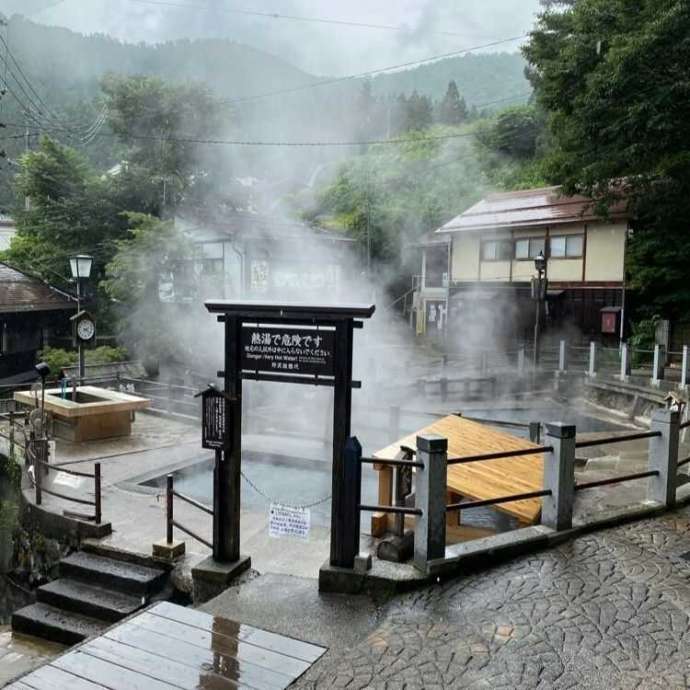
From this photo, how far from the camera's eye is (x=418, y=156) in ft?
162

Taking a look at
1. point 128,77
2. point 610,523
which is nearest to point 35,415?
point 610,523

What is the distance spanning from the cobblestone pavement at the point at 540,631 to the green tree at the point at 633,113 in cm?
1228

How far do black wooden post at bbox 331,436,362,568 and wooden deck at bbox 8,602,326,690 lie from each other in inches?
35.0

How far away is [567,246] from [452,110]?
154 ft

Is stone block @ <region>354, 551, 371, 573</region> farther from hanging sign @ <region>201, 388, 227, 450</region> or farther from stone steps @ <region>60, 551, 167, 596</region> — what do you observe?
stone steps @ <region>60, 551, 167, 596</region>

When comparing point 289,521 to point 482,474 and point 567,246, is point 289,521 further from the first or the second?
point 567,246

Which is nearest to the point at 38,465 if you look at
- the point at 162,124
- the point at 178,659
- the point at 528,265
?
the point at 178,659

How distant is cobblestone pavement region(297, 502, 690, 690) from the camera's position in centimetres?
367

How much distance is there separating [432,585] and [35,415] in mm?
7473

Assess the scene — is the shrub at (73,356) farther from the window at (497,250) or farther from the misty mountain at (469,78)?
the misty mountain at (469,78)

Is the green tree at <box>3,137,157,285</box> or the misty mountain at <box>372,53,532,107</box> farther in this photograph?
the misty mountain at <box>372,53,532,107</box>

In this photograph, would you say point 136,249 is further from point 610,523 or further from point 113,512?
point 610,523

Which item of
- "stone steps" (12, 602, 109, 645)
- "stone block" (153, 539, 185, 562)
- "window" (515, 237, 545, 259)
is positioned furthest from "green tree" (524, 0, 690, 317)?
"stone steps" (12, 602, 109, 645)

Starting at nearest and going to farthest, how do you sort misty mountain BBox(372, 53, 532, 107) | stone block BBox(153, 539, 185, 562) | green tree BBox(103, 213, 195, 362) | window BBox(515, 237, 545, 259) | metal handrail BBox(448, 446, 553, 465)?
metal handrail BBox(448, 446, 553, 465) < stone block BBox(153, 539, 185, 562) < green tree BBox(103, 213, 195, 362) < window BBox(515, 237, 545, 259) < misty mountain BBox(372, 53, 532, 107)
